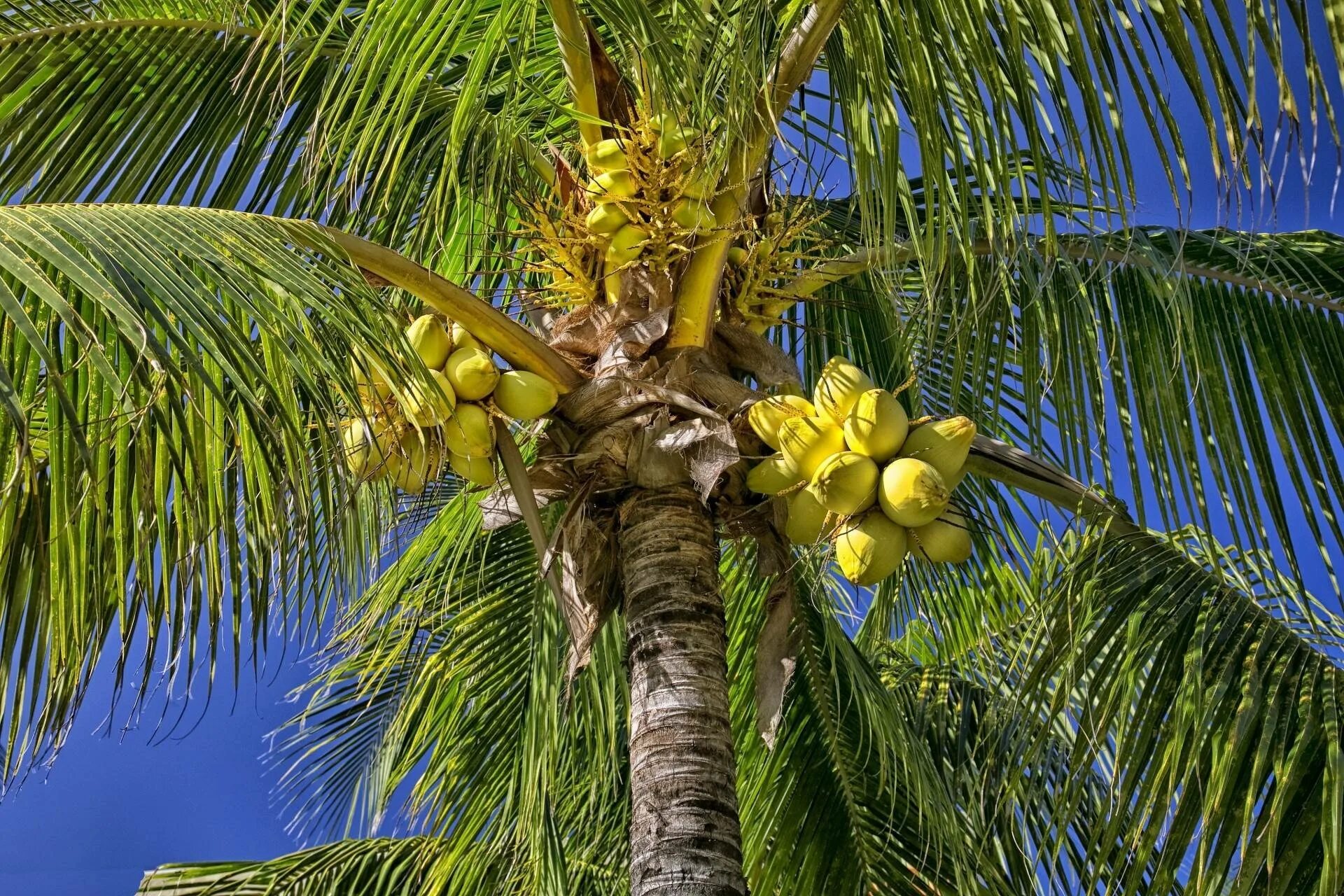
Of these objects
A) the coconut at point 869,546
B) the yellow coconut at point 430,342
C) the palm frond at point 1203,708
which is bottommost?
the palm frond at point 1203,708

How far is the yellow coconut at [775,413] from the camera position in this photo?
2506 millimetres

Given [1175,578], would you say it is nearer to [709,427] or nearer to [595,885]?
[709,427]

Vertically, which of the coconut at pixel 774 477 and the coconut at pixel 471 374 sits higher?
the coconut at pixel 471 374

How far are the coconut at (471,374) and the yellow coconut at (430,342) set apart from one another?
2 centimetres

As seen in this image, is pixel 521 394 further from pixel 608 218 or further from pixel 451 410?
pixel 608 218

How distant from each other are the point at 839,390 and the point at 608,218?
68cm

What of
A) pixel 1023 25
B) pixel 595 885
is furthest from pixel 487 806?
pixel 1023 25

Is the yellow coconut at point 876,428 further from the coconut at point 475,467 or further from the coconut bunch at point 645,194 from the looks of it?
the coconut at point 475,467

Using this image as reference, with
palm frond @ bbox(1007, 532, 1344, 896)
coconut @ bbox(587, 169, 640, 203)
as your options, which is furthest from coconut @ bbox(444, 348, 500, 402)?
palm frond @ bbox(1007, 532, 1344, 896)

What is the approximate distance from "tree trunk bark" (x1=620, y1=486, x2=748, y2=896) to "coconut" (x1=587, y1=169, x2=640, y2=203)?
61cm

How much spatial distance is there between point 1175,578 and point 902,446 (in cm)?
78

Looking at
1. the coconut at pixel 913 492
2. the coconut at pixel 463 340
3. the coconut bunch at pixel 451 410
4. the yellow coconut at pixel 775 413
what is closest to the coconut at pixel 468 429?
the coconut bunch at pixel 451 410

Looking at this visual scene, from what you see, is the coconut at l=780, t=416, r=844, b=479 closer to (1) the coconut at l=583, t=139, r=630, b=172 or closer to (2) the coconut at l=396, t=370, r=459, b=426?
(2) the coconut at l=396, t=370, r=459, b=426

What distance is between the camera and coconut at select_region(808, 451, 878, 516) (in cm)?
234
